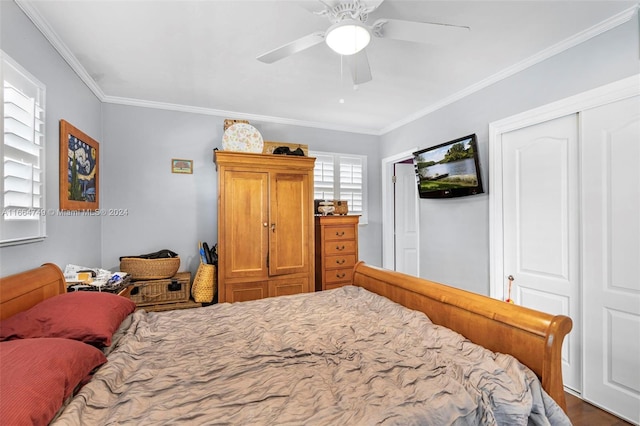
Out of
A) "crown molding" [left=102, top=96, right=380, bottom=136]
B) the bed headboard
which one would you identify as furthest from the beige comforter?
"crown molding" [left=102, top=96, right=380, bottom=136]

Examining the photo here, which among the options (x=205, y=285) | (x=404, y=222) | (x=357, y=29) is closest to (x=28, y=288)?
(x=205, y=285)

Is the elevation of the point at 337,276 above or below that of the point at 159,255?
below

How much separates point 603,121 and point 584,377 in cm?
183

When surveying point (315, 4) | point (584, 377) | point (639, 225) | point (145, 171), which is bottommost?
point (584, 377)

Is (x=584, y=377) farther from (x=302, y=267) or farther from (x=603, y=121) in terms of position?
(x=302, y=267)

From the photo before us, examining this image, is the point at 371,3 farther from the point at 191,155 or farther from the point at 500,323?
the point at 191,155

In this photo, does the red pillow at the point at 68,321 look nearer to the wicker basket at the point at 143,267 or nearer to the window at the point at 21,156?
the window at the point at 21,156

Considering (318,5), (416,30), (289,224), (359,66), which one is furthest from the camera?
(289,224)

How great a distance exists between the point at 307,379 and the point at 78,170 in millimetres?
2621

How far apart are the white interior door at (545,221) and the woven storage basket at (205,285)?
2825 millimetres

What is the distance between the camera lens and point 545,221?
7.89 feet

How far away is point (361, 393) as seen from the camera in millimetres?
1094

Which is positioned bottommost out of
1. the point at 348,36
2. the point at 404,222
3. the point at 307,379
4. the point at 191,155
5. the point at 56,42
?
the point at 307,379

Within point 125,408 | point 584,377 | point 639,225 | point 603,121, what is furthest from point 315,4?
point 584,377
